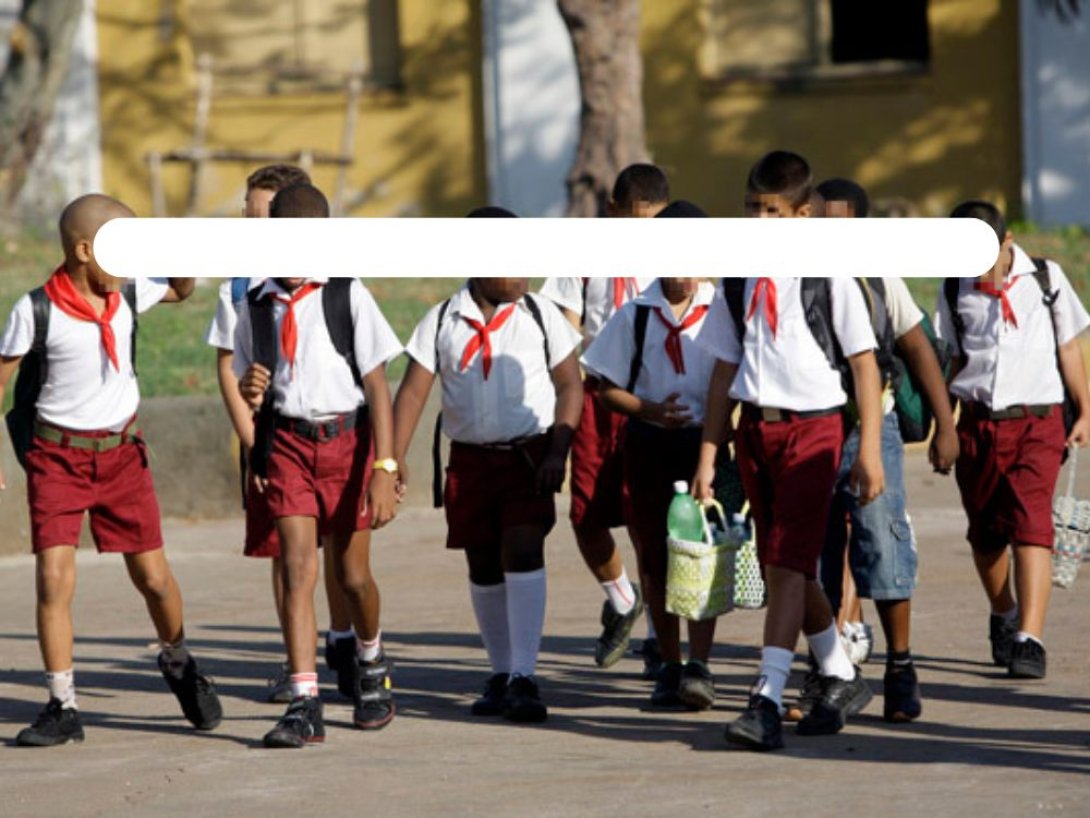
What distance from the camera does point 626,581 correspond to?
8867 mm

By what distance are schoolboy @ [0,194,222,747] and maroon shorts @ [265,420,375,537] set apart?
17.4 inches

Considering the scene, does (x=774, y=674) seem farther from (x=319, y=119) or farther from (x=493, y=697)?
(x=319, y=119)

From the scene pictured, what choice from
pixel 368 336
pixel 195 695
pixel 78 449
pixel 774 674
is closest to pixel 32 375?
pixel 78 449

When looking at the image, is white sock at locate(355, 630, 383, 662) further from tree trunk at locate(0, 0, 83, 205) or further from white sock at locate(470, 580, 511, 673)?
tree trunk at locate(0, 0, 83, 205)

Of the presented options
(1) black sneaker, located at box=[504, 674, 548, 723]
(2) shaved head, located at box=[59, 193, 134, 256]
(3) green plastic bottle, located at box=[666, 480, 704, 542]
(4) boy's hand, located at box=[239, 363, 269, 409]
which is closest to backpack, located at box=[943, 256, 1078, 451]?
(3) green plastic bottle, located at box=[666, 480, 704, 542]

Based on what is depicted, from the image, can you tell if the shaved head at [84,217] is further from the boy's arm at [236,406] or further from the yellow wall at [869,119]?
the yellow wall at [869,119]

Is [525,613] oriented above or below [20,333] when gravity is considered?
below

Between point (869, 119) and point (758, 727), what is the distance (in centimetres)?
1599

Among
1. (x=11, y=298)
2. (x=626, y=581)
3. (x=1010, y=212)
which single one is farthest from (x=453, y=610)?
(x=1010, y=212)

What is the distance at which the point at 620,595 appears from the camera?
8.78 metres

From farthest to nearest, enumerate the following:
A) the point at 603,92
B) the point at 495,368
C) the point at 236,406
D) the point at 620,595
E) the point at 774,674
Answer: the point at 603,92
the point at 620,595
the point at 236,406
the point at 495,368
the point at 774,674

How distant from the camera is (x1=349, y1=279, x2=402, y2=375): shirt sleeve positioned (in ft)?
23.8

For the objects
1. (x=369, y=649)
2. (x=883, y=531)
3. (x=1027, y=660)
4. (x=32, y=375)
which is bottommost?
(x=1027, y=660)

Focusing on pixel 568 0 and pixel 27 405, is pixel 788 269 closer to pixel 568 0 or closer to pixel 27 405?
pixel 27 405
